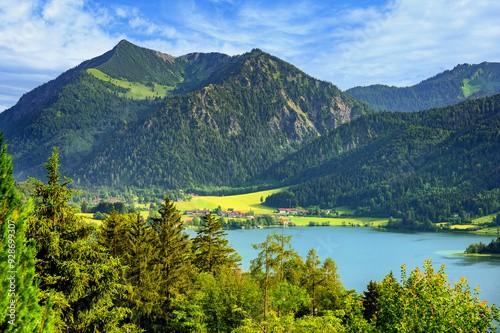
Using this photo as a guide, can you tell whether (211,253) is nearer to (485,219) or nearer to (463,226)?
(463,226)

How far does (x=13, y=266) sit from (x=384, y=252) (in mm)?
129324

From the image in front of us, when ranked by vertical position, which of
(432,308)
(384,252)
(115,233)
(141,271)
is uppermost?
(115,233)

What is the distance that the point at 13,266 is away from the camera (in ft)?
33.0

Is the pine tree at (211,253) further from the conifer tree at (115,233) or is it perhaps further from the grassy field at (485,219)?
the grassy field at (485,219)

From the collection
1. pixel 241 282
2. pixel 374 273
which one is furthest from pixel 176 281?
pixel 374 273

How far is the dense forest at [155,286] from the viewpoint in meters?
10.5

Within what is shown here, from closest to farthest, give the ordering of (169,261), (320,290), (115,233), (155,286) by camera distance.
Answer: (155,286), (169,261), (115,233), (320,290)

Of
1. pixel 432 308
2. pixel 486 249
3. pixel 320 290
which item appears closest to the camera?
pixel 432 308

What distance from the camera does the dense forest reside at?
34.3 ft

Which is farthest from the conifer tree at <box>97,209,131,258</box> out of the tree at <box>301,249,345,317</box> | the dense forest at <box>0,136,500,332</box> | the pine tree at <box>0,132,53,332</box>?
the pine tree at <box>0,132,53,332</box>

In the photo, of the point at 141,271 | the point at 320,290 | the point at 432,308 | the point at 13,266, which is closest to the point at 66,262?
the point at 13,266

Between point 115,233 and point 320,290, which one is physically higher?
point 115,233

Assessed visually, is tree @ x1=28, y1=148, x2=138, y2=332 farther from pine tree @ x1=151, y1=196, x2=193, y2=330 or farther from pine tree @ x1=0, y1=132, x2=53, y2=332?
pine tree @ x1=151, y1=196, x2=193, y2=330

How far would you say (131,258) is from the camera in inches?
1297
